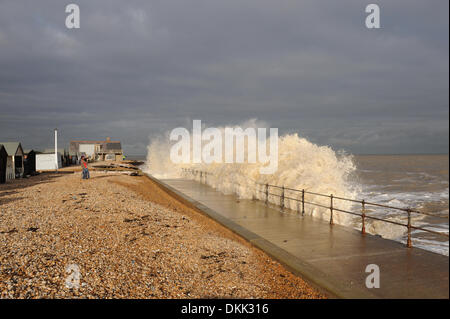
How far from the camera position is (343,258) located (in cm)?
519

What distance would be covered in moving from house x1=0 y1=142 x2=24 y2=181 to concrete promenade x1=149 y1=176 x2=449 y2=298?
19.0 meters

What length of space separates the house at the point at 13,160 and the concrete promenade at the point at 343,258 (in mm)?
19011

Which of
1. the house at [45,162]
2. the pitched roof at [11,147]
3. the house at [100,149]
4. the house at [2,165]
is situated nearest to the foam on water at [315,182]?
the house at [2,165]

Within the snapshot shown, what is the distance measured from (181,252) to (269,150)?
12133 millimetres

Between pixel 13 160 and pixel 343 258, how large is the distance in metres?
24.2

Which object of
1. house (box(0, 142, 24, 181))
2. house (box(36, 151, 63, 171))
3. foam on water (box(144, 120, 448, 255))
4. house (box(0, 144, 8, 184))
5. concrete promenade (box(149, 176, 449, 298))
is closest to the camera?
concrete promenade (box(149, 176, 449, 298))

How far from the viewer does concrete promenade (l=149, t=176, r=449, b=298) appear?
386 cm

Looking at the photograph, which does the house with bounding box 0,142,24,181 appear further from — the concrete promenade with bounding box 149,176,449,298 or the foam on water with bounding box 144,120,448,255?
the concrete promenade with bounding box 149,176,449,298

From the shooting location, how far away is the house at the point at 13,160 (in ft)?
66.1

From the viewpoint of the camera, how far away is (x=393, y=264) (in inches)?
188

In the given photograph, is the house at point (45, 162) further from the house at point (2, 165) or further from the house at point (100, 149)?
the house at point (100, 149)

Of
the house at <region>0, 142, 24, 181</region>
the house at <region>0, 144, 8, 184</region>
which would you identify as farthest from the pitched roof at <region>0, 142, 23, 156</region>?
the house at <region>0, 144, 8, 184</region>
